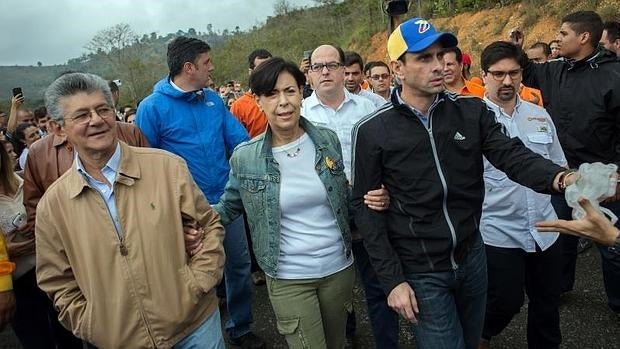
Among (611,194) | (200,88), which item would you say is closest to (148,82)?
(200,88)

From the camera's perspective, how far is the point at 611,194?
1647mm

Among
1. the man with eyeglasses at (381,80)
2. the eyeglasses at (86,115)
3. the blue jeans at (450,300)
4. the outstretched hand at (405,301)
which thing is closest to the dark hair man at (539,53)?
the man with eyeglasses at (381,80)

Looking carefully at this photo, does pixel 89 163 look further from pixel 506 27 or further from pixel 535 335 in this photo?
pixel 506 27

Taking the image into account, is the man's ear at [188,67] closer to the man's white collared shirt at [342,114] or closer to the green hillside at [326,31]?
the man's white collared shirt at [342,114]

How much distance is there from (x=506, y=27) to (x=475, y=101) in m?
19.6

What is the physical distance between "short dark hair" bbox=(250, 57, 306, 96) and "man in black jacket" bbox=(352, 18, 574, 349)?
0.52 m

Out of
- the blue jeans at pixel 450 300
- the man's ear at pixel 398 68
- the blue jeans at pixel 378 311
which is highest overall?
the man's ear at pixel 398 68

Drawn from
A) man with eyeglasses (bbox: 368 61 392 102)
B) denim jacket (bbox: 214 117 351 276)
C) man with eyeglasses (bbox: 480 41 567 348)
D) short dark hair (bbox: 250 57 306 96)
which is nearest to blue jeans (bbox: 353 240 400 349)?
denim jacket (bbox: 214 117 351 276)

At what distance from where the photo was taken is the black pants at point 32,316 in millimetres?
2902

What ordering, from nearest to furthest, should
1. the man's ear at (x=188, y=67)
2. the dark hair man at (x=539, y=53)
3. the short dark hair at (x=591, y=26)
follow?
the man's ear at (x=188, y=67) → the short dark hair at (x=591, y=26) → the dark hair man at (x=539, y=53)

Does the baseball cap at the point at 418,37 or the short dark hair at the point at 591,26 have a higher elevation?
the baseball cap at the point at 418,37

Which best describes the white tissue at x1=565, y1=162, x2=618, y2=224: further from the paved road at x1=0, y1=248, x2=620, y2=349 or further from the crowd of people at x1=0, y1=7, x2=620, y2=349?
the paved road at x1=0, y1=248, x2=620, y2=349

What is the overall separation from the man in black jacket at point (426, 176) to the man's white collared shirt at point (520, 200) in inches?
27.0

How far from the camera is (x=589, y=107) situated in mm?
3504
